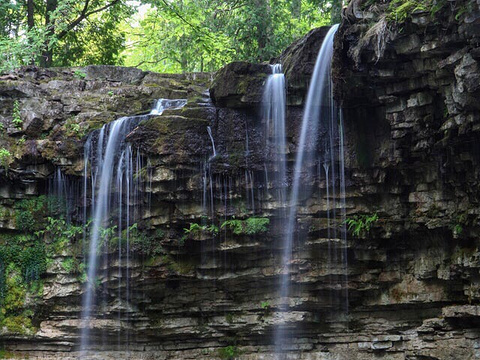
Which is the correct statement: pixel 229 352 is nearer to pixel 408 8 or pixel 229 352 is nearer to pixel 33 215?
pixel 33 215

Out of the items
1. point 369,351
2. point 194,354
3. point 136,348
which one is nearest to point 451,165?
point 369,351

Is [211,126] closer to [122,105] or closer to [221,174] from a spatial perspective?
[221,174]

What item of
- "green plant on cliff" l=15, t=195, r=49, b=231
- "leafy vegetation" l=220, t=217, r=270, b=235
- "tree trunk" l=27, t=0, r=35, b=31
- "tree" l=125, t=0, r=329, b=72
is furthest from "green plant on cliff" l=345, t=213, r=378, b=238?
"tree trunk" l=27, t=0, r=35, b=31

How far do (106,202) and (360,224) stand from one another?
5521 mm

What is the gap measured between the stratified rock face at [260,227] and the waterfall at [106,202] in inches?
6.7

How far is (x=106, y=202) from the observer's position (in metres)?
12.9

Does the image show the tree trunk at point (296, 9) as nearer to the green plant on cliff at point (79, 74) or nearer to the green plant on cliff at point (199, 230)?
the green plant on cliff at point (79, 74)

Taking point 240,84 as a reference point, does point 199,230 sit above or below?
below

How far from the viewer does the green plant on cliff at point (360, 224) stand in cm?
1177

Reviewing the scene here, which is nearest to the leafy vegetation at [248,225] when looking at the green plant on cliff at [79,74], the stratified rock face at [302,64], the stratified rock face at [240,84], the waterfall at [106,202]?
the waterfall at [106,202]

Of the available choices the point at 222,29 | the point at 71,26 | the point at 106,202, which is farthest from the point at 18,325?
the point at 222,29

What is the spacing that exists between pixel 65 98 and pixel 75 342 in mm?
5732

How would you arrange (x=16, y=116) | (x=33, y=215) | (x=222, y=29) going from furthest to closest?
(x=222, y=29) → (x=16, y=116) → (x=33, y=215)

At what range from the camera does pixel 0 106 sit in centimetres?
1379
